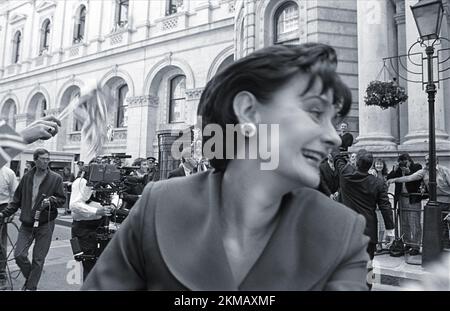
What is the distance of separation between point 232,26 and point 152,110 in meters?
6.56

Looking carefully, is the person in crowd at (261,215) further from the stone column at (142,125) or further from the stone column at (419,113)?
the stone column at (142,125)

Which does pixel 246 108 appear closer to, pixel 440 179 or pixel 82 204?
pixel 82 204

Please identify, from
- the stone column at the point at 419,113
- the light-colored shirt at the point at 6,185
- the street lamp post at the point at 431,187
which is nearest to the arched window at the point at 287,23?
the stone column at the point at 419,113

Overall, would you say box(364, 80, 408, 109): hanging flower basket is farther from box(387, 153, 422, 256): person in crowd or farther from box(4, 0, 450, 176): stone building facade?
box(387, 153, 422, 256): person in crowd

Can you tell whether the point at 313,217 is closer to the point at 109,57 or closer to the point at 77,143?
the point at 109,57

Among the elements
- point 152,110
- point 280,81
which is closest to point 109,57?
point 152,110

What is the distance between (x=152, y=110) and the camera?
20.2 metres

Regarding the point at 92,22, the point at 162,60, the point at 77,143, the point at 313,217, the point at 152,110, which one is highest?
the point at 92,22

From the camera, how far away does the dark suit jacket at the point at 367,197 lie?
181 inches

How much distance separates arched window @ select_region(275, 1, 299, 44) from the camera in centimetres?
1248

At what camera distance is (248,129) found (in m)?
1.04

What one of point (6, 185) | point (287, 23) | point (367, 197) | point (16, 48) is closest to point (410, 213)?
point (367, 197)

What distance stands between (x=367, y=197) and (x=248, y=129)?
4.10m

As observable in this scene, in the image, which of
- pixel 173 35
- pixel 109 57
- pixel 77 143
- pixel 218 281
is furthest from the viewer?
pixel 77 143
